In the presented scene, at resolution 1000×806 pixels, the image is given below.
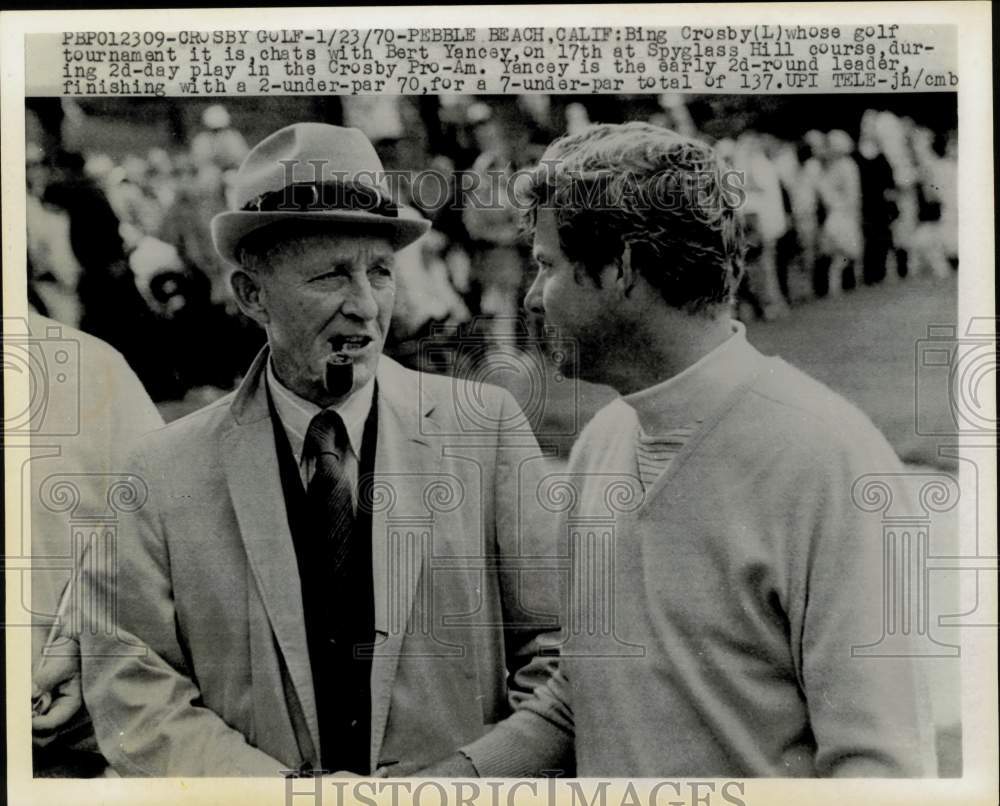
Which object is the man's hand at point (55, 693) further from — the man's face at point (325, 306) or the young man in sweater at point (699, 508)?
the young man in sweater at point (699, 508)

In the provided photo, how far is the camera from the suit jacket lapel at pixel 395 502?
2676mm

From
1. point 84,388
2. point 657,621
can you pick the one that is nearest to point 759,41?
point 657,621

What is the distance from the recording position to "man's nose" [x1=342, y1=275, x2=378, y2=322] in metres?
2.66

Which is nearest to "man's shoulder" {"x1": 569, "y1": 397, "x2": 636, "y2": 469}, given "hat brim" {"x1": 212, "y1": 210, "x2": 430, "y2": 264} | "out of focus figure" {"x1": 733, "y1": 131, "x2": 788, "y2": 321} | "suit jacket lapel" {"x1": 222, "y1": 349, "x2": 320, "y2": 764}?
"out of focus figure" {"x1": 733, "y1": 131, "x2": 788, "y2": 321}

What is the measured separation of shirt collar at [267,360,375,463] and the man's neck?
2.24 ft

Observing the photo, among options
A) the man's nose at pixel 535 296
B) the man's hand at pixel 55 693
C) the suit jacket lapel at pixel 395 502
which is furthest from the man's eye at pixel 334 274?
the man's hand at pixel 55 693

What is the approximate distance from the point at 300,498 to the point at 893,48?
2003 millimetres

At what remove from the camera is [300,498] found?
2684mm

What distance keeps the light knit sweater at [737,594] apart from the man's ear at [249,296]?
92cm

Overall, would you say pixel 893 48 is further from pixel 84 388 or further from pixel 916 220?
pixel 84 388

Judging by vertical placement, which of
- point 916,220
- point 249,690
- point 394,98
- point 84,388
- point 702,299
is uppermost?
point 394,98

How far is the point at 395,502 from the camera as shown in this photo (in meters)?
2.70

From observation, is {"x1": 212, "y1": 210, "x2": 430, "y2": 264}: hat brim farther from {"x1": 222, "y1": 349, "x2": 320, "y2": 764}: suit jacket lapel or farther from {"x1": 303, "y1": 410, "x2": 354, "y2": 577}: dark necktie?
{"x1": 303, "y1": 410, "x2": 354, "y2": 577}: dark necktie

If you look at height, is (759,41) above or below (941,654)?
above
